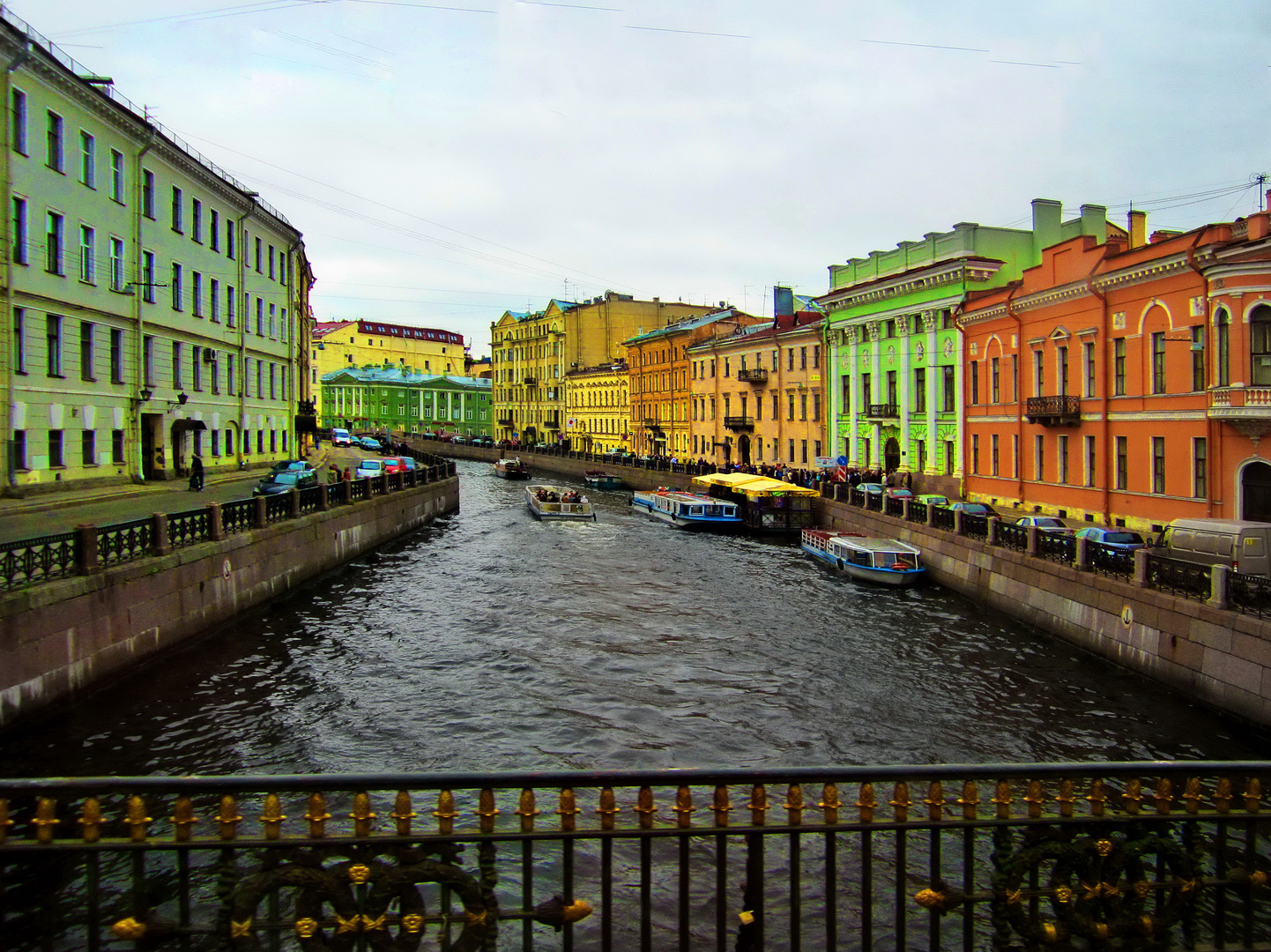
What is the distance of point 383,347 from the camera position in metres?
131

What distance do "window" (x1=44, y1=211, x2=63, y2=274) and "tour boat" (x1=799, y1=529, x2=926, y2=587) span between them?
23.4 metres

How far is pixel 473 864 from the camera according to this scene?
8602mm

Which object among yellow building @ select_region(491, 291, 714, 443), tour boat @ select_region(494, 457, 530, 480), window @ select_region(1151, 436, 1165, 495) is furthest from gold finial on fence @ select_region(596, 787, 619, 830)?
yellow building @ select_region(491, 291, 714, 443)

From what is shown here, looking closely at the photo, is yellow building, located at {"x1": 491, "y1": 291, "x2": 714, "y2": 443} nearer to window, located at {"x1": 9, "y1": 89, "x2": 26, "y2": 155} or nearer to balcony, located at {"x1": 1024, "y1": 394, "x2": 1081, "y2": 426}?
balcony, located at {"x1": 1024, "y1": 394, "x2": 1081, "y2": 426}

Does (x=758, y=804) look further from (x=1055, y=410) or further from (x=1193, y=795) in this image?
(x=1055, y=410)

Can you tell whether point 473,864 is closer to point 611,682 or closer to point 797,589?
point 611,682

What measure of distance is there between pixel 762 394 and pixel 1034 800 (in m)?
52.0

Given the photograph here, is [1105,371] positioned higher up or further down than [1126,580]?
higher up

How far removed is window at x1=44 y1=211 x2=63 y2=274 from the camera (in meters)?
23.0

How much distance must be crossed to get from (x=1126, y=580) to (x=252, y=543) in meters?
18.0

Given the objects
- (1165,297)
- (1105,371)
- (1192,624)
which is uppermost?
(1165,297)

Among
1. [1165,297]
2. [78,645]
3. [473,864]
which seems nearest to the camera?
[473,864]

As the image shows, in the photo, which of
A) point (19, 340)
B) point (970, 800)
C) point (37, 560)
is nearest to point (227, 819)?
point (970, 800)

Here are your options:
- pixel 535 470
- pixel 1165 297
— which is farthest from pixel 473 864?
pixel 535 470
